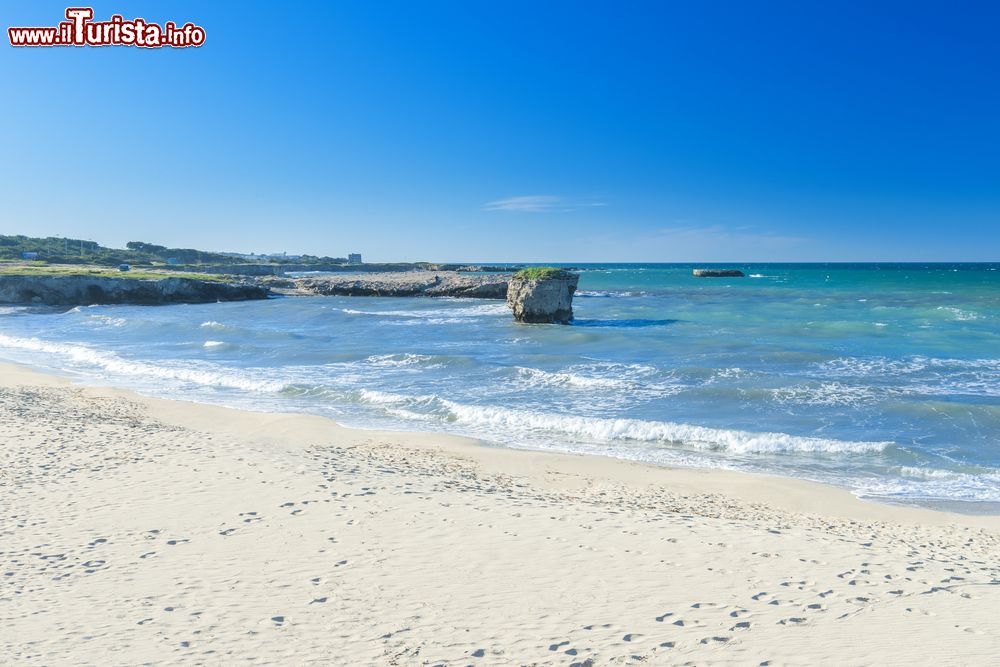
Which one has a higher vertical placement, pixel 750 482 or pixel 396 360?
pixel 396 360

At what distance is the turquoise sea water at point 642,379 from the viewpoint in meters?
13.1

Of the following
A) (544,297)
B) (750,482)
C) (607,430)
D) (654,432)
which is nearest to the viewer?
(750,482)

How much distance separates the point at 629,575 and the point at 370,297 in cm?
6108

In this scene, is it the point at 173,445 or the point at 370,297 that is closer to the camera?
the point at 173,445

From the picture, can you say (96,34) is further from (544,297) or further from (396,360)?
(544,297)

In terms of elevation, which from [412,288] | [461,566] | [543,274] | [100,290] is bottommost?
[461,566]

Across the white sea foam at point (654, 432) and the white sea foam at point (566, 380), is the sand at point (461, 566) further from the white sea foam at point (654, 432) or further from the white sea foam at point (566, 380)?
the white sea foam at point (566, 380)

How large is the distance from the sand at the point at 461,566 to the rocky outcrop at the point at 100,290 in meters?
47.4

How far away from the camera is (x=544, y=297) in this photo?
116 ft

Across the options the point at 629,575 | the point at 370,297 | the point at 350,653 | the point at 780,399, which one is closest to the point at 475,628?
the point at 350,653

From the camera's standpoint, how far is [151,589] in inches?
246

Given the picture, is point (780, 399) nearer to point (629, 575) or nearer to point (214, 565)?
point (629, 575)

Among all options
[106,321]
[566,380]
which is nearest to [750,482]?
[566,380]

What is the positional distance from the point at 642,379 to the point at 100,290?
49.6 meters
